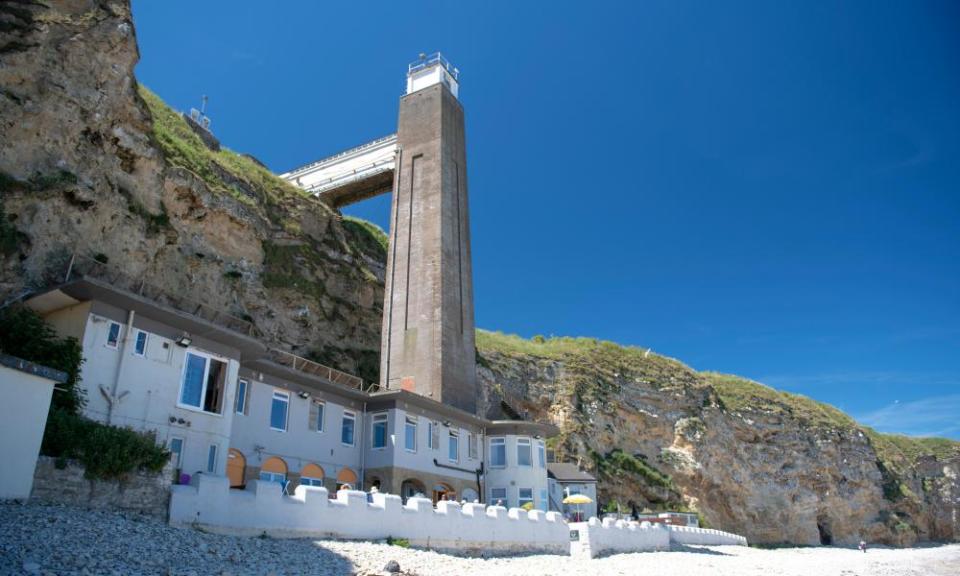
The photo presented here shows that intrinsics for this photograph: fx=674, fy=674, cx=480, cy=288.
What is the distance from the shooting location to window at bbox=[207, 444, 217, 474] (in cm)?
2133

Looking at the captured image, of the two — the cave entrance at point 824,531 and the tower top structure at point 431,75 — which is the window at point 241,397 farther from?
the cave entrance at point 824,531

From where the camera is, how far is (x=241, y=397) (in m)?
25.3

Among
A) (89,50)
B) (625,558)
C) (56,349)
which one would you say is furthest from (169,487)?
(89,50)

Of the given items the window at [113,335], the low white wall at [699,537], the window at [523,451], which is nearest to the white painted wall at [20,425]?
the window at [113,335]

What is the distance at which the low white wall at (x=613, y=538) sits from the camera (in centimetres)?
2766

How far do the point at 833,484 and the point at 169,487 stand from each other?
61707 mm

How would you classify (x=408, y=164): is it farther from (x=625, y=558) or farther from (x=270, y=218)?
(x=625, y=558)

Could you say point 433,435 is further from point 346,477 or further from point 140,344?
point 140,344

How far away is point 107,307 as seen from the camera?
19859 millimetres

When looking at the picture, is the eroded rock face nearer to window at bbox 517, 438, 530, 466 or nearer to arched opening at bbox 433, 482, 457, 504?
window at bbox 517, 438, 530, 466

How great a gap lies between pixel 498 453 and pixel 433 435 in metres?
5.32

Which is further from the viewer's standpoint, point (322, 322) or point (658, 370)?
point (658, 370)

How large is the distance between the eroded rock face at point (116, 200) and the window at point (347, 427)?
858cm

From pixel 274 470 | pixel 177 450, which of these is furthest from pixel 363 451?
pixel 177 450
